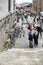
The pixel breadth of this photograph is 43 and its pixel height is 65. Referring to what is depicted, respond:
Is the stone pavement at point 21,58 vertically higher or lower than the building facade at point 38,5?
higher

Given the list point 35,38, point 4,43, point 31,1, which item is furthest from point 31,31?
point 31,1

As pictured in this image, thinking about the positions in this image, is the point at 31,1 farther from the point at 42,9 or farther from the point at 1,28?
the point at 1,28

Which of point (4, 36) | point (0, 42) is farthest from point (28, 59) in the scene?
point (4, 36)

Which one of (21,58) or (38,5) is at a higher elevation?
(21,58)

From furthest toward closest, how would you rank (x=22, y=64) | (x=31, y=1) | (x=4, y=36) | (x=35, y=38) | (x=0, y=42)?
(x=31, y=1) < (x=35, y=38) < (x=4, y=36) < (x=0, y=42) < (x=22, y=64)

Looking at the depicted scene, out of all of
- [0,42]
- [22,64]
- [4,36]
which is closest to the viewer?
[22,64]

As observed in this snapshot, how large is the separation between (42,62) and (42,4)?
35361 mm

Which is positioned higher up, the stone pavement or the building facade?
the stone pavement

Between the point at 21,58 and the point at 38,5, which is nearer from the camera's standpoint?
the point at 21,58

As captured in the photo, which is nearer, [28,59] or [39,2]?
[28,59]

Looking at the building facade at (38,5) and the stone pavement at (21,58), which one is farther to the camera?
the building facade at (38,5)

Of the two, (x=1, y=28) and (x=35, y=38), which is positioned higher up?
(x=1, y=28)

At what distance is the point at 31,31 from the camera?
59.9ft

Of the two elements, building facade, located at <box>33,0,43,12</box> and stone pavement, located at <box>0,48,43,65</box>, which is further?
building facade, located at <box>33,0,43,12</box>
